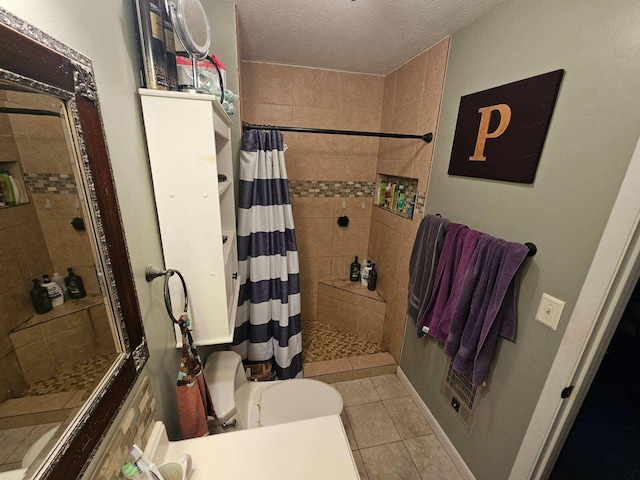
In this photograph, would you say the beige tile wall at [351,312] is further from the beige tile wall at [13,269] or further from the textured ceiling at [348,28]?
the beige tile wall at [13,269]

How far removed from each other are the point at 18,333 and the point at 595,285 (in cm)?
149

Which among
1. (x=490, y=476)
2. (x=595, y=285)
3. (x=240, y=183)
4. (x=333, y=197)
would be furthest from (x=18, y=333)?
(x=333, y=197)

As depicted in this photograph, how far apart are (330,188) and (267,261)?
105cm

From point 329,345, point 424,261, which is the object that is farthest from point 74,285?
point 329,345

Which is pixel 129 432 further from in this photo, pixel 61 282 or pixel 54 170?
pixel 54 170

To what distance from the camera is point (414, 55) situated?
6.08 ft

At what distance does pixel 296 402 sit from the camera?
151 centimetres

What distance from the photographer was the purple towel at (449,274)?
4.44 feet

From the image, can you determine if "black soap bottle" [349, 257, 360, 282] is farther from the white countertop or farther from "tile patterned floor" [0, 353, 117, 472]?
"tile patterned floor" [0, 353, 117, 472]

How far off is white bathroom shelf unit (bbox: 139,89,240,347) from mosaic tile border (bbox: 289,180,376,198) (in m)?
1.42

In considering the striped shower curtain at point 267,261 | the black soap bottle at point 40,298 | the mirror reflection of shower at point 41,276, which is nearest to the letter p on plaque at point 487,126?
the striped shower curtain at point 267,261

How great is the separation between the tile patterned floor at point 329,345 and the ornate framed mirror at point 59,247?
1.88m

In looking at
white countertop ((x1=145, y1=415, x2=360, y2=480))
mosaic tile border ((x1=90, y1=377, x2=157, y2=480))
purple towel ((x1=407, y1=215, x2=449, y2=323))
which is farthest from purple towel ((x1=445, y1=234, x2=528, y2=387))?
mosaic tile border ((x1=90, y1=377, x2=157, y2=480))

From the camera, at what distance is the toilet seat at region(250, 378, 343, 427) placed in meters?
1.43
